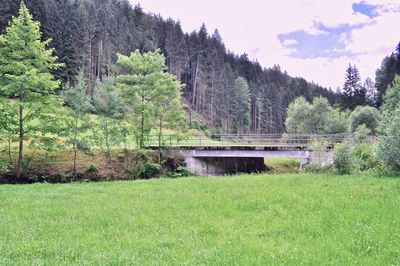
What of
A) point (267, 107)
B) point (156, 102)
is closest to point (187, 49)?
point (267, 107)

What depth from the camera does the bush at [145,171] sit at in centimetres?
3788

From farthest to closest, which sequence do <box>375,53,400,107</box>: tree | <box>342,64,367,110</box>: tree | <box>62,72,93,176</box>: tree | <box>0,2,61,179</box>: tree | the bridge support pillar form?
<box>342,64,367,110</box>: tree < <box>375,53,400,107</box>: tree < the bridge support pillar < <box>62,72,93,176</box>: tree < <box>0,2,61,179</box>: tree

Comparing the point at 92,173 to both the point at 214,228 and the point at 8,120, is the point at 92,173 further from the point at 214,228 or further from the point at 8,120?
the point at 214,228

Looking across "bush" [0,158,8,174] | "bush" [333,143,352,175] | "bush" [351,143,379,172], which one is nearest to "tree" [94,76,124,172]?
"bush" [0,158,8,174]

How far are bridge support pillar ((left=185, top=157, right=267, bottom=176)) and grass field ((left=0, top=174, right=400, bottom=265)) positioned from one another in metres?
29.5

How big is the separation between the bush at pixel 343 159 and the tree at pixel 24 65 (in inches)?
852

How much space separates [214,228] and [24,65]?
24.6 metres

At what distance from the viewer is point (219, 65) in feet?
405

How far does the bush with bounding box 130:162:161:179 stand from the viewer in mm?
37875

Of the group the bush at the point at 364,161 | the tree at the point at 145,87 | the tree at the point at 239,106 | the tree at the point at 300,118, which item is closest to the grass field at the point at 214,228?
the bush at the point at 364,161

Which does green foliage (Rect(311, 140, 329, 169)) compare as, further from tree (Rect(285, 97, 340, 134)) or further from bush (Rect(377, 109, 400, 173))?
tree (Rect(285, 97, 340, 134))

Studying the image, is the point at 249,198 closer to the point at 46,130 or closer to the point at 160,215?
the point at 160,215

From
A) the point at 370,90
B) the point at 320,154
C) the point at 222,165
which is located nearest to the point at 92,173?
the point at 222,165

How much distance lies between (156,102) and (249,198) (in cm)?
2766
